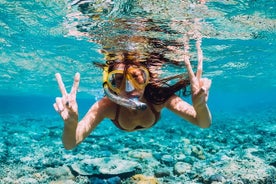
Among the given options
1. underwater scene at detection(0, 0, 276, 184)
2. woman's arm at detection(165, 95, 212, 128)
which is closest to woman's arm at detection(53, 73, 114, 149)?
woman's arm at detection(165, 95, 212, 128)

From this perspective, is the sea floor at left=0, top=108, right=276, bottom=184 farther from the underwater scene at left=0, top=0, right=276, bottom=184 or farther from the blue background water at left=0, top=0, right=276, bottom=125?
the blue background water at left=0, top=0, right=276, bottom=125

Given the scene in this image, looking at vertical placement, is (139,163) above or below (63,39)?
below

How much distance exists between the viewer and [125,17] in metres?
8.28

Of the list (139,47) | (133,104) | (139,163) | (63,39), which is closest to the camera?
(133,104)

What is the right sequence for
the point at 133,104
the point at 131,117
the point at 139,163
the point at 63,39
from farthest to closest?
1. the point at 63,39
2. the point at 139,163
3. the point at 131,117
4. the point at 133,104

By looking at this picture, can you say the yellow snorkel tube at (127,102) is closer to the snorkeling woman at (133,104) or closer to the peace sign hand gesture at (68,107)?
the snorkeling woman at (133,104)

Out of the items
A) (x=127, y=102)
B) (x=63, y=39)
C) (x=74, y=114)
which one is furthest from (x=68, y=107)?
(x=63, y=39)

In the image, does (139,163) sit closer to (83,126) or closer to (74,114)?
(83,126)

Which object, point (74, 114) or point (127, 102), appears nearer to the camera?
point (74, 114)

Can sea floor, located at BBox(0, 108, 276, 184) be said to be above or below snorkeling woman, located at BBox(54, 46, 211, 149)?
below

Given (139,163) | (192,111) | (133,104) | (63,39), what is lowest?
(139,163)

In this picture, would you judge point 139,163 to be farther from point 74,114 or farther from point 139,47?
point 74,114

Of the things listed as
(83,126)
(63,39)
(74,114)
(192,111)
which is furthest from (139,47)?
(74,114)

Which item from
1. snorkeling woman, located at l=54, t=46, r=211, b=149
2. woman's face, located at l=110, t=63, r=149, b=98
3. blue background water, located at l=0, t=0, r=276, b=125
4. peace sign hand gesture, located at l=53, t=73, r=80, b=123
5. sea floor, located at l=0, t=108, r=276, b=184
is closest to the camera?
peace sign hand gesture, located at l=53, t=73, r=80, b=123
